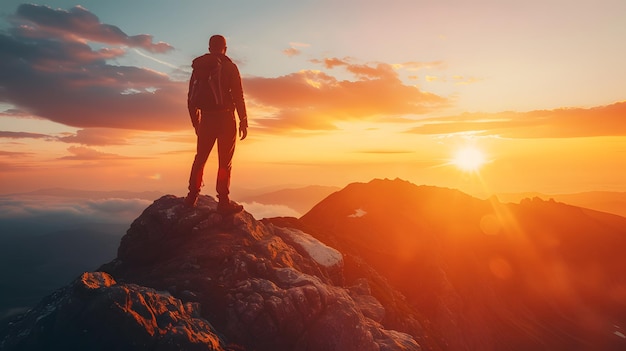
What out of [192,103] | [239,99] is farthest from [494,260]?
[192,103]

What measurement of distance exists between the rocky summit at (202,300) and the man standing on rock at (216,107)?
239cm

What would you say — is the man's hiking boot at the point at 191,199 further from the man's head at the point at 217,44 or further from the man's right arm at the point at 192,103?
the man's head at the point at 217,44

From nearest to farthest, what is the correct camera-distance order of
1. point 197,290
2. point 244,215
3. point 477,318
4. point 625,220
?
1. point 197,290
2. point 244,215
3. point 477,318
4. point 625,220

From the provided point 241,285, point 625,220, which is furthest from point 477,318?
point 625,220

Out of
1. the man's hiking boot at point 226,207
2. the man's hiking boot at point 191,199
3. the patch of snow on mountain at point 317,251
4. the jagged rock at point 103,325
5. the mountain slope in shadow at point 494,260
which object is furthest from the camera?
the mountain slope in shadow at point 494,260

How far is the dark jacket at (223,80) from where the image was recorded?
42.7 ft

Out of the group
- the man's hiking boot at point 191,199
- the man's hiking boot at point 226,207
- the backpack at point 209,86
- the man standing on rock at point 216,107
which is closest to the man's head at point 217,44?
the man standing on rock at point 216,107

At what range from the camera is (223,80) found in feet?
43.2

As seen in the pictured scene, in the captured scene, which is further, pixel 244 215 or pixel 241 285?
pixel 244 215

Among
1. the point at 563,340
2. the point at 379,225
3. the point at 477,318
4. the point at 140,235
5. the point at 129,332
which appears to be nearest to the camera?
the point at 129,332

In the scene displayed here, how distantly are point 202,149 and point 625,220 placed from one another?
7622 inches

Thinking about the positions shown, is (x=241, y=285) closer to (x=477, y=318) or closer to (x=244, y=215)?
(x=244, y=215)

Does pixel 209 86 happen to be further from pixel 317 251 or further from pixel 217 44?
pixel 317 251

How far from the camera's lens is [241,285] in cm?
1217
